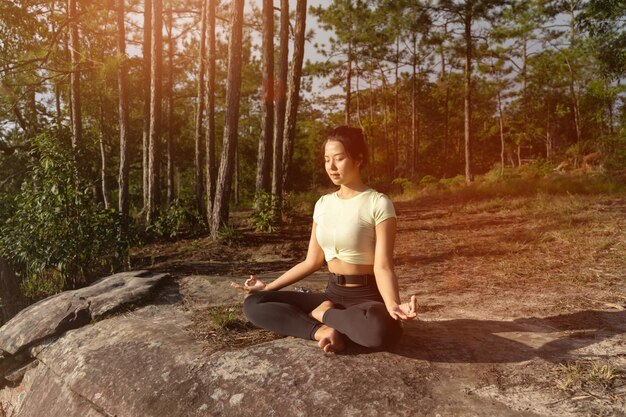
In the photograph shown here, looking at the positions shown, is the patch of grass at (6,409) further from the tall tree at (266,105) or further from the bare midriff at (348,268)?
the tall tree at (266,105)

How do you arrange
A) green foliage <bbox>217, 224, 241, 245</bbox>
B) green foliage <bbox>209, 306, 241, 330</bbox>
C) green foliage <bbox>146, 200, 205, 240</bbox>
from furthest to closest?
green foliage <bbox>146, 200, 205, 240</bbox> → green foliage <bbox>217, 224, 241, 245</bbox> → green foliage <bbox>209, 306, 241, 330</bbox>

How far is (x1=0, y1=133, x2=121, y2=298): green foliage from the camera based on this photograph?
5941 mm

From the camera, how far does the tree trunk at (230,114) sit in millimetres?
9781

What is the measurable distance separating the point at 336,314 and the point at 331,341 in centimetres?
18

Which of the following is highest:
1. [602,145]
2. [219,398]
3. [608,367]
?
[602,145]

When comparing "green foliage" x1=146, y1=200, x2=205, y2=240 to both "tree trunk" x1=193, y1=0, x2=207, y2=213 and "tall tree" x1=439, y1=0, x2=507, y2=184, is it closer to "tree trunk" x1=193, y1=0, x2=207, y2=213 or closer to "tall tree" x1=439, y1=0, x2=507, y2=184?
"tree trunk" x1=193, y1=0, x2=207, y2=213

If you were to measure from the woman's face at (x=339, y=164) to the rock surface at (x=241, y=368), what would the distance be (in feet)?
3.88

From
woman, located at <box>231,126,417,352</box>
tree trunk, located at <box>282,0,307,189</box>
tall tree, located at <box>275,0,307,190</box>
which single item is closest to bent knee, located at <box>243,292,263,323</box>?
woman, located at <box>231,126,417,352</box>

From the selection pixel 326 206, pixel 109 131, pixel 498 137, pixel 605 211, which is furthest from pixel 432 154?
pixel 326 206

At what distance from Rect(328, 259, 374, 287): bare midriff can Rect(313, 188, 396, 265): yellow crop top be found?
0.03m

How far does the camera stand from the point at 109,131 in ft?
73.4

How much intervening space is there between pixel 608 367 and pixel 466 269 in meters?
3.53

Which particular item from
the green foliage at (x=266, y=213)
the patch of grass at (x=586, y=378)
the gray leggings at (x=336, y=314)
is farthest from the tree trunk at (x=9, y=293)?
the patch of grass at (x=586, y=378)

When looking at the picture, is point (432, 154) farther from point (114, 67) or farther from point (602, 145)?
point (114, 67)
